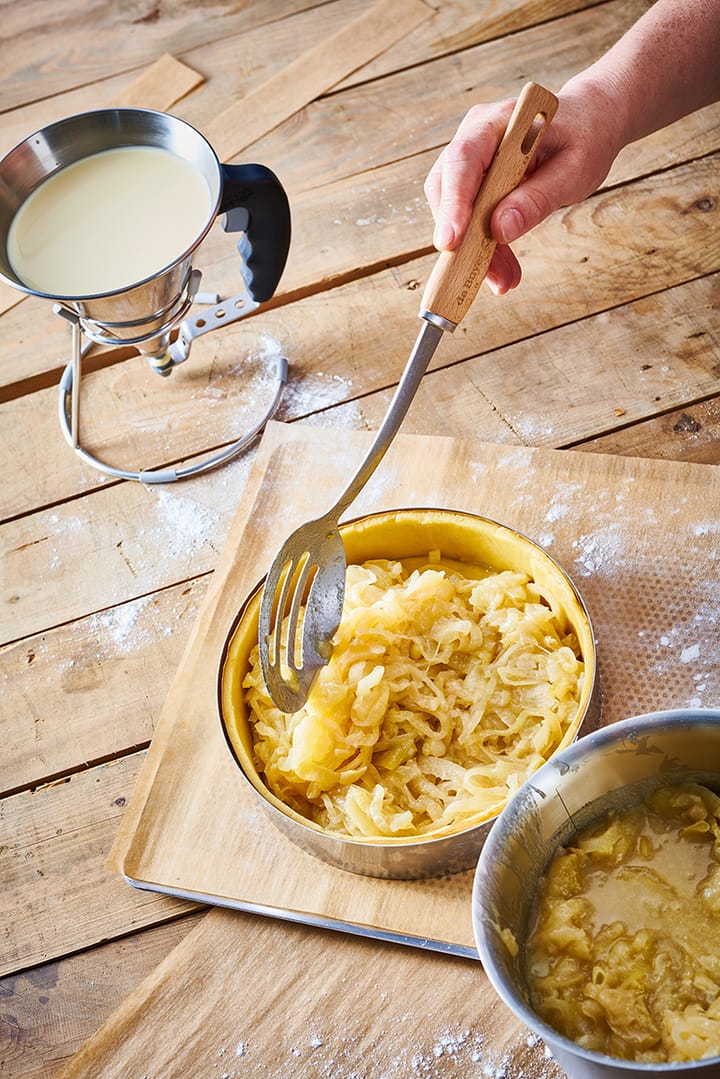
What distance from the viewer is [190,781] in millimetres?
1238

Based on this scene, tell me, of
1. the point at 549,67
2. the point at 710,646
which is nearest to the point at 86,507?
the point at 710,646

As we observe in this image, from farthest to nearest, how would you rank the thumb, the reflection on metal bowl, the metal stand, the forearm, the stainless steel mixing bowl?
the metal stand → the forearm → the thumb → the reflection on metal bowl → the stainless steel mixing bowl

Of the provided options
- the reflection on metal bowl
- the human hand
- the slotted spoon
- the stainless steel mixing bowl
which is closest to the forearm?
the human hand

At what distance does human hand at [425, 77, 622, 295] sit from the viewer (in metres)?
1.18

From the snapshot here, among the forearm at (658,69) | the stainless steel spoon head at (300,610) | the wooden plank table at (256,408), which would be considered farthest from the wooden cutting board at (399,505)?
the forearm at (658,69)

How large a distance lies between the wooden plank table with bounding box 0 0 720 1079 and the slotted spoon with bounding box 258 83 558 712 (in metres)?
0.27

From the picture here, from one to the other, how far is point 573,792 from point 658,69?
3.30 feet

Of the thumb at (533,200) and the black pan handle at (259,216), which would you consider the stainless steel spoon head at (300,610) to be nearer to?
the thumb at (533,200)

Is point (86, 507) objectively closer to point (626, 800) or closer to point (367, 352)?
point (367, 352)

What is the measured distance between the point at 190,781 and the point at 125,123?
35.7 inches

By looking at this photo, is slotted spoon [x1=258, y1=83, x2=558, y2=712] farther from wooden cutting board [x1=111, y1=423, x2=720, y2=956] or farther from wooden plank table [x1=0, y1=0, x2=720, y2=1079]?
wooden plank table [x1=0, y1=0, x2=720, y2=1079]

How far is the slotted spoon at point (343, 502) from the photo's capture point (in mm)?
1131

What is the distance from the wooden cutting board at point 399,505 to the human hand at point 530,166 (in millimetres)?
342

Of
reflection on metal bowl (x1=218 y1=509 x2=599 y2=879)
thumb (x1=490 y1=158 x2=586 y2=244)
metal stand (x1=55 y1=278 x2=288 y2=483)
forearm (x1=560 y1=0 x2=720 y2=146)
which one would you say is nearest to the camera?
reflection on metal bowl (x1=218 y1=509 x2=599 y2=879)
